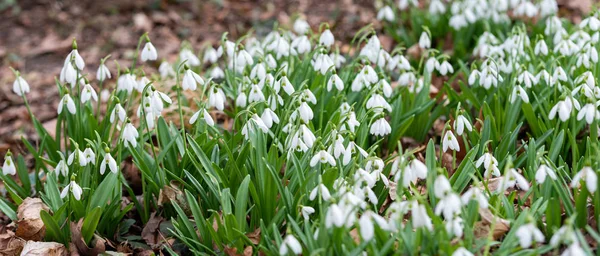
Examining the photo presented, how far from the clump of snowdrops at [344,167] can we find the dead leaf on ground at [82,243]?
0.10 feet

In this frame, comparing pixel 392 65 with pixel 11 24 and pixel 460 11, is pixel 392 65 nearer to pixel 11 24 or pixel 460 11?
pixel 460 11

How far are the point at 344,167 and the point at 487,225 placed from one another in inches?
23.9

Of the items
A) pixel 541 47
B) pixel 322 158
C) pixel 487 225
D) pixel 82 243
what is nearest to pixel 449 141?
pixel 487 225

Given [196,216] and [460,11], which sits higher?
[460,11]

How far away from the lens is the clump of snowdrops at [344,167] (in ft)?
6.89

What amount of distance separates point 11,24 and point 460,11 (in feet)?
12.3

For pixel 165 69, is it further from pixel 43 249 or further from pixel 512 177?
pixel 512 177

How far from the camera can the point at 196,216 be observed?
250cm

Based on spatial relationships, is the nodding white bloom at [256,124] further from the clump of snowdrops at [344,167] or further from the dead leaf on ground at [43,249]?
the dead leaf on ground at [43,249]

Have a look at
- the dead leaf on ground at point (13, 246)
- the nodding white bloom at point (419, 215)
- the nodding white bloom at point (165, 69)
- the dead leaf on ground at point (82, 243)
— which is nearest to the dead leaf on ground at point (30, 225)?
the dead leaf on ground at point (13, 246)

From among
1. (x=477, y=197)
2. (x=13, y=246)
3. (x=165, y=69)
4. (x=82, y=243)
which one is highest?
(x=477, y=197)

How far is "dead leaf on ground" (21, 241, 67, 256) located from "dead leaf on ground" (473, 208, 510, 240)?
1.54 meters

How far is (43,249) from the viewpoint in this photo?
8.60 feet

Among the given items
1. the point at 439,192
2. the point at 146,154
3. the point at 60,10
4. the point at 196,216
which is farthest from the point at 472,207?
the point at 60,10
